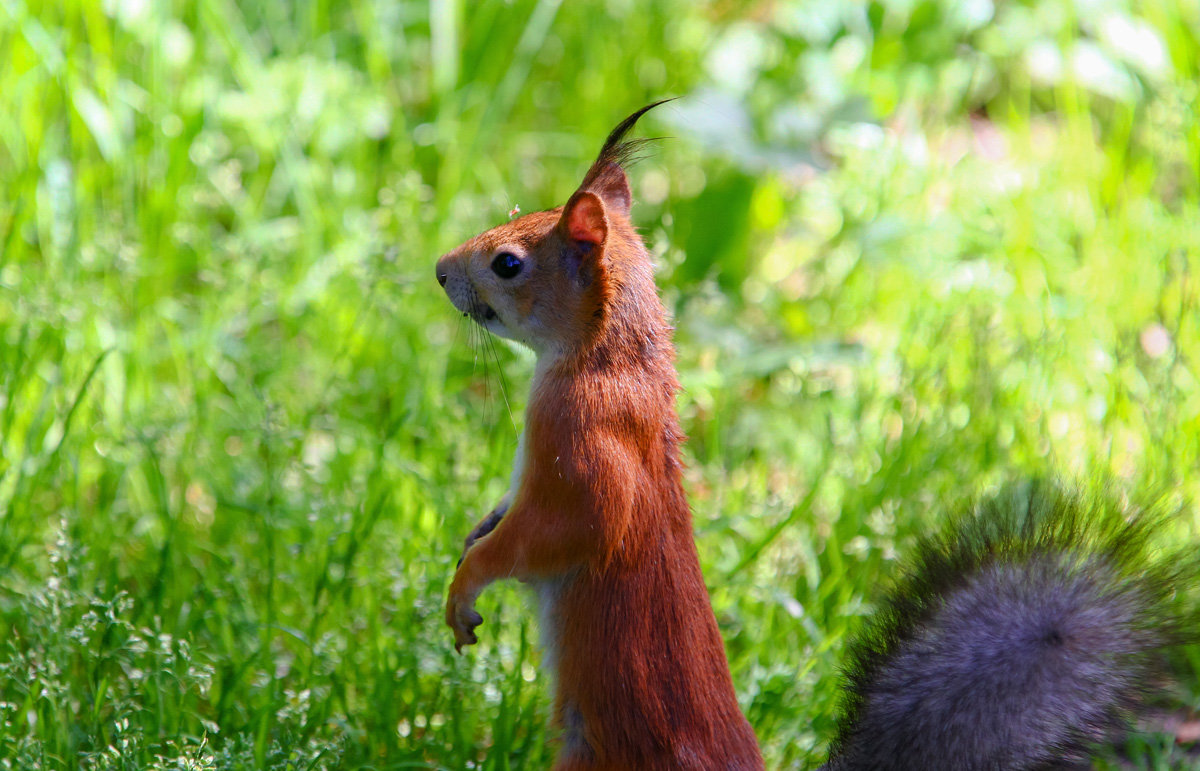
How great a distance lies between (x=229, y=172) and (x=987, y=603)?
1.96 metres

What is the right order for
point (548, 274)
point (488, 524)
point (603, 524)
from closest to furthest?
point (603, 524) < point (548, 274) < point (488, 524)

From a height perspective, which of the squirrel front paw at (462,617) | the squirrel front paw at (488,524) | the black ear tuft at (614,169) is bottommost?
the squirrel front paw at (462,617)

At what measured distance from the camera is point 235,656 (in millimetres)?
2143

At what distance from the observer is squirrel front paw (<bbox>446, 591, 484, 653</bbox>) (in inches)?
69.5

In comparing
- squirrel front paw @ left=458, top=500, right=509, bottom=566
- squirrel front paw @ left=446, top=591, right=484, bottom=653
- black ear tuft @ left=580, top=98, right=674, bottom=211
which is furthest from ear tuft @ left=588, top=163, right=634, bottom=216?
squirrel front paw @ left=446, top=591, right=484, bottom=653

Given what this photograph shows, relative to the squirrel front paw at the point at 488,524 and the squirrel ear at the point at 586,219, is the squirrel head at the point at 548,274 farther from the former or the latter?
the squirrel front paw at the point at 488,524

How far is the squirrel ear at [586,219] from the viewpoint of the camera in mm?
1739

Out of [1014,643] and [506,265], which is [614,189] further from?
[1014,643]

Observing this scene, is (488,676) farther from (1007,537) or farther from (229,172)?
(229,172)

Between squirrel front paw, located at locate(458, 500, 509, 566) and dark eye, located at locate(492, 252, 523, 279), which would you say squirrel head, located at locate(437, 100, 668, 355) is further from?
squirrel front paw, located at locate(458, 500, 509, 566)

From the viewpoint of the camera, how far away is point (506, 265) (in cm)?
182

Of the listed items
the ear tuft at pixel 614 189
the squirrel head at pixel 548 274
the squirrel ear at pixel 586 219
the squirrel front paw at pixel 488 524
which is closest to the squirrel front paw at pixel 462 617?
the squirrel front paw at pixel 488 524

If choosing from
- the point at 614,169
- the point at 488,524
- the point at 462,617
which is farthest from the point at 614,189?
the point at 462,617

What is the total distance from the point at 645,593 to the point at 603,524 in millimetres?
122
